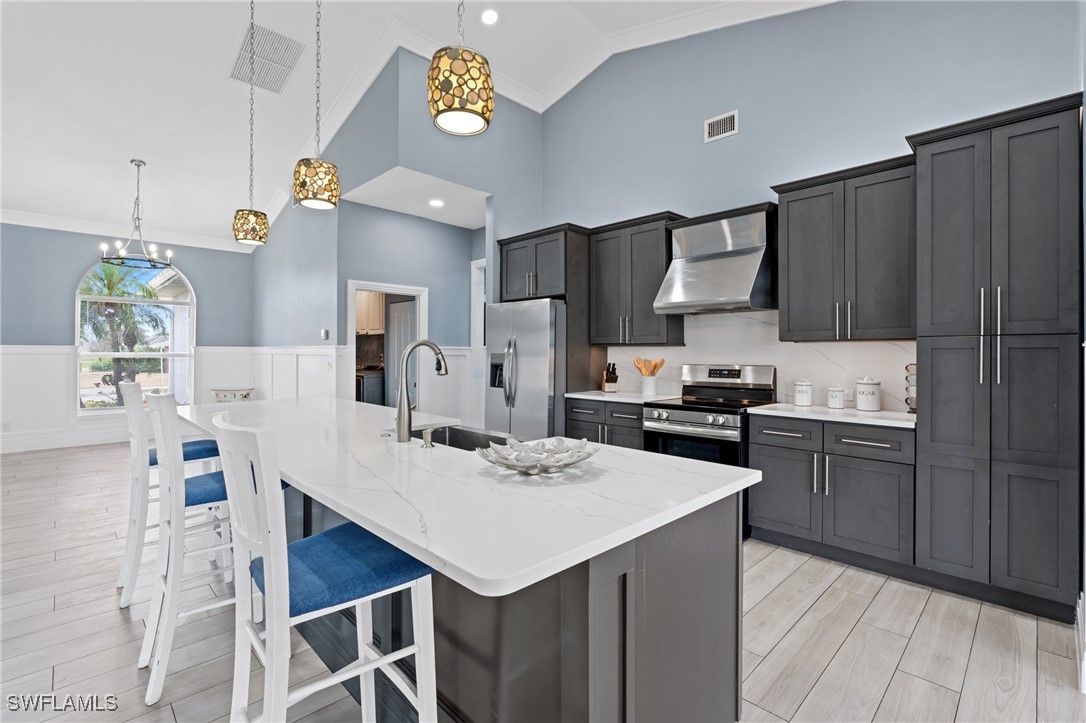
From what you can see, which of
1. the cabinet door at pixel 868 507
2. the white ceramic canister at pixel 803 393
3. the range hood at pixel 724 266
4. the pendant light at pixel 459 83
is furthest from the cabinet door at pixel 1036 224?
the pendant light at pixel 459 83

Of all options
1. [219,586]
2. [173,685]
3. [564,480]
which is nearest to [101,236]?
[219,586]

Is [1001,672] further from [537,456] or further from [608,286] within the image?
[608,286]

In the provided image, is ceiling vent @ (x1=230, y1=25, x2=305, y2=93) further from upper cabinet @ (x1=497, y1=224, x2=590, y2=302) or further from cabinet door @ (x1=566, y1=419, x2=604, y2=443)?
cabinet door @ (x1=566, y1=419, x2=604, y2=443)

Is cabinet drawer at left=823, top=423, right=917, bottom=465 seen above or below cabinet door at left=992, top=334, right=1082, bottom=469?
below

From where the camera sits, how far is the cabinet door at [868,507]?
2.75 metres

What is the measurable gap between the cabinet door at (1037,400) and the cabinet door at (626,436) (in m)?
2.10

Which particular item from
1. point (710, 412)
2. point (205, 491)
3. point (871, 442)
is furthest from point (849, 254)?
point (205, 491)

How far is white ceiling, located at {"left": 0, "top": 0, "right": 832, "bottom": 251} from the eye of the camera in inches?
160

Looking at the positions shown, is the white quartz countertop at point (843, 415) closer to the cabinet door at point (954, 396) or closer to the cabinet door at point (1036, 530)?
the cabinet door at point (954, 396)

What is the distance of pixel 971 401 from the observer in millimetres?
2523

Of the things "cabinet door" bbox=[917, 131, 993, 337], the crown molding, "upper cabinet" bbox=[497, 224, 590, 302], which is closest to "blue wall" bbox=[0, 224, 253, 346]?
the crown molding

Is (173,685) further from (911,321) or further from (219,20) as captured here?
(219,20)

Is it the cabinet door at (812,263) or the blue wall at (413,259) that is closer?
the cabinet door at (812,263)

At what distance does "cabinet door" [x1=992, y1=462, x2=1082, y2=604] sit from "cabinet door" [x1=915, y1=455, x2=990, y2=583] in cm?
5
